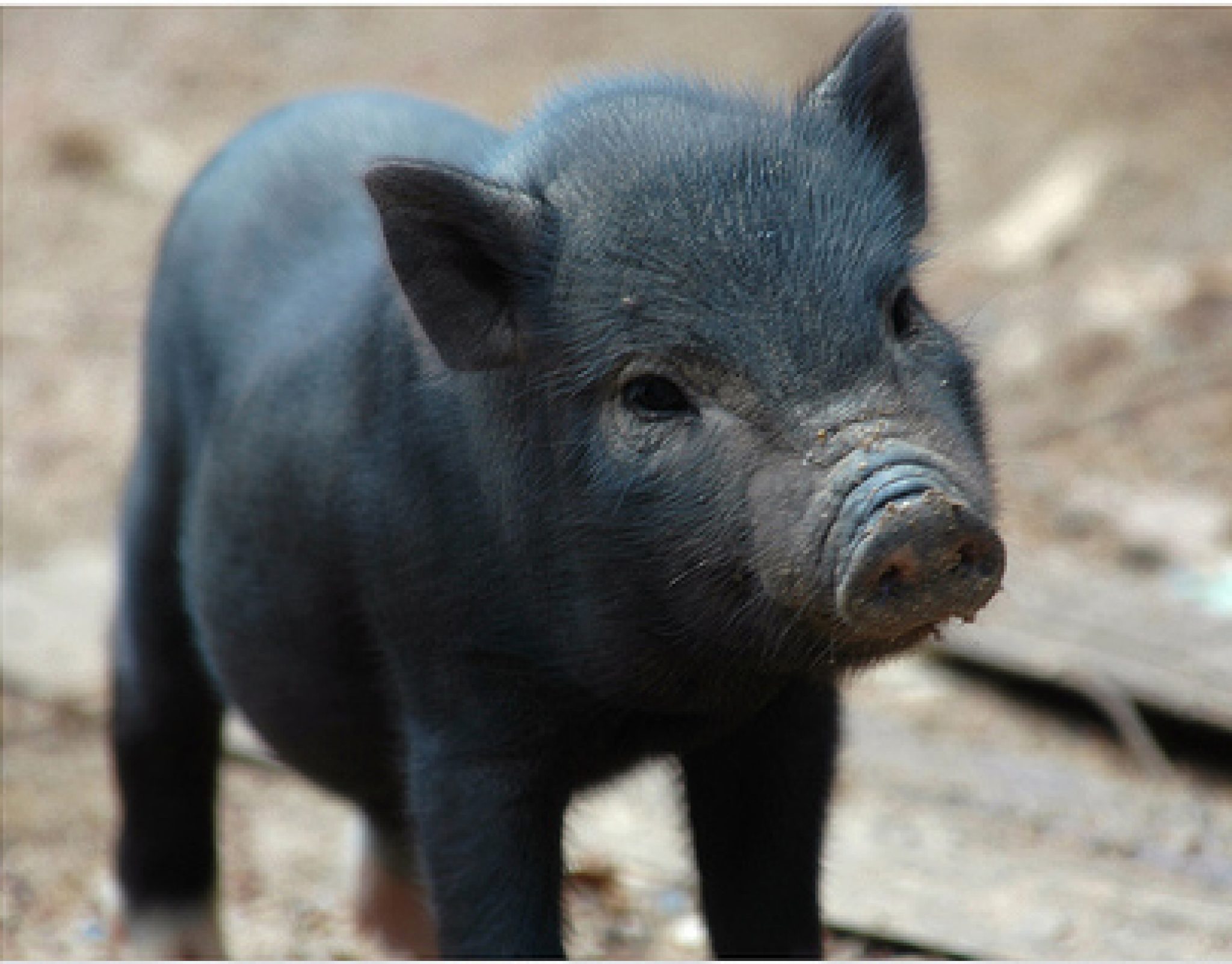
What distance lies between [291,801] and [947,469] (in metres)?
3.78

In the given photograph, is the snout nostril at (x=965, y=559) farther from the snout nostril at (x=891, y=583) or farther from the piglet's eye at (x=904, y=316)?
the piglet's eye at (x=904, y=316)

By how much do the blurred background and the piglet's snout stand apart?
0.74 metres

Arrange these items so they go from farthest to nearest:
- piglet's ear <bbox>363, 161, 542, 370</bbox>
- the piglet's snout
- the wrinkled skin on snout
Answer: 1. piglet's ear <bbox>363, 161, 542, 370</bbox>
2. the wrinkled skin on snout
3. the piglet's snout

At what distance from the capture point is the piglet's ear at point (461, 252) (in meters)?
3.39

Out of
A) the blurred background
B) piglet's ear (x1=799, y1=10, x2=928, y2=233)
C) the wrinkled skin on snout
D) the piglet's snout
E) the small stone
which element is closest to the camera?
the piglet's snout

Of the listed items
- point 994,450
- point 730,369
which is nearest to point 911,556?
point 730,369

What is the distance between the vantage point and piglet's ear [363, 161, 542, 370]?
3391 millimetres

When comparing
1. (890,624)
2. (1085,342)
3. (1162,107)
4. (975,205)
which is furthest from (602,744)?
(1162,107)

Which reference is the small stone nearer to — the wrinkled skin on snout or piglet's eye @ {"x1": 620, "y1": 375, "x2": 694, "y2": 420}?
the wrinkled skin on snout

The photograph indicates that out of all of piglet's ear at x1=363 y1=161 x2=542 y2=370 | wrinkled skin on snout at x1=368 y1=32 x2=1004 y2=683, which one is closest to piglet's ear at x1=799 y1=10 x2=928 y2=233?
wrinkled skin on snout at x1=368 y1=32 x2=1004 y2=683

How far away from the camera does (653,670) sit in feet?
11.3

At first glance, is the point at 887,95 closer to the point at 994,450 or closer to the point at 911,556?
the point at 994,450

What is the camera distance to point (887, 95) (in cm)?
371

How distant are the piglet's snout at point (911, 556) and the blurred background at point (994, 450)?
0.74 metres
